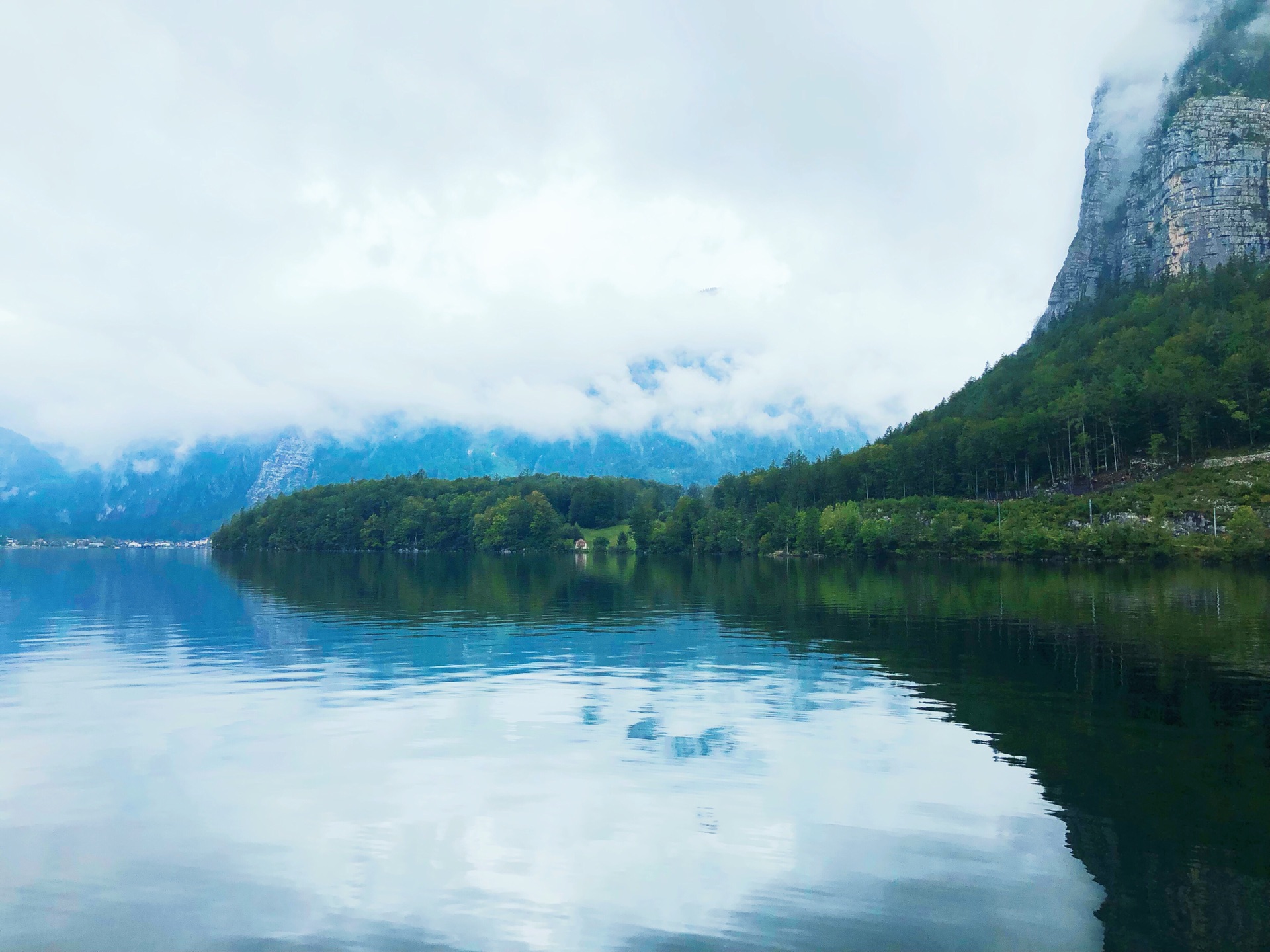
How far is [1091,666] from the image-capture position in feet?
112

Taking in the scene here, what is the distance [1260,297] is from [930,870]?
213563 millimetres

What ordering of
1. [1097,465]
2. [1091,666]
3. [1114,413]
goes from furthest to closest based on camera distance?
[1097,465]
[1114,413]
[1091,666]

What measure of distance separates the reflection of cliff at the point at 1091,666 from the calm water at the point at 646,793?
0.14 m

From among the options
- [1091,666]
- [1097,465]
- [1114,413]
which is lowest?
[1091,666]

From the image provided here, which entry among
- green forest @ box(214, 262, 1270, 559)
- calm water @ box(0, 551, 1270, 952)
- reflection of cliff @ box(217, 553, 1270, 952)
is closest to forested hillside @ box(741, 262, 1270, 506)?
green forest @ box(214, 262, 1270, 559)

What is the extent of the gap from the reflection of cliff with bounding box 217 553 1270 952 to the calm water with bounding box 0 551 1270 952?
0.45 feet

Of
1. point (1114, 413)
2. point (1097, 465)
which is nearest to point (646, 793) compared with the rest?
point (1114, 413)

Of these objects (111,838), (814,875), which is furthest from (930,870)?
(111,838)

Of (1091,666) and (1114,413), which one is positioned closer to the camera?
(1091,666)

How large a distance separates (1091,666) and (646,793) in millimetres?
24411

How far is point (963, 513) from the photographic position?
141 meters

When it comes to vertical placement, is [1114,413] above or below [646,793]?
above

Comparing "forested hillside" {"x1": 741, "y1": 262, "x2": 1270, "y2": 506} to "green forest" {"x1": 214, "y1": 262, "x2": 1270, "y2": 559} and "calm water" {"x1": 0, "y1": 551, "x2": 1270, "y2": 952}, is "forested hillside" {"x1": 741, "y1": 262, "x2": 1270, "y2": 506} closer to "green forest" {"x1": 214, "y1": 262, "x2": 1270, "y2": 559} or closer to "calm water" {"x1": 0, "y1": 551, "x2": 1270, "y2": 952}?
"green forest" {"x1": 214, "y1": 262, "x2": 1270, "y2": 559}

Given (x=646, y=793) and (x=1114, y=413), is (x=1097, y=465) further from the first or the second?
(x=646, y=793)
